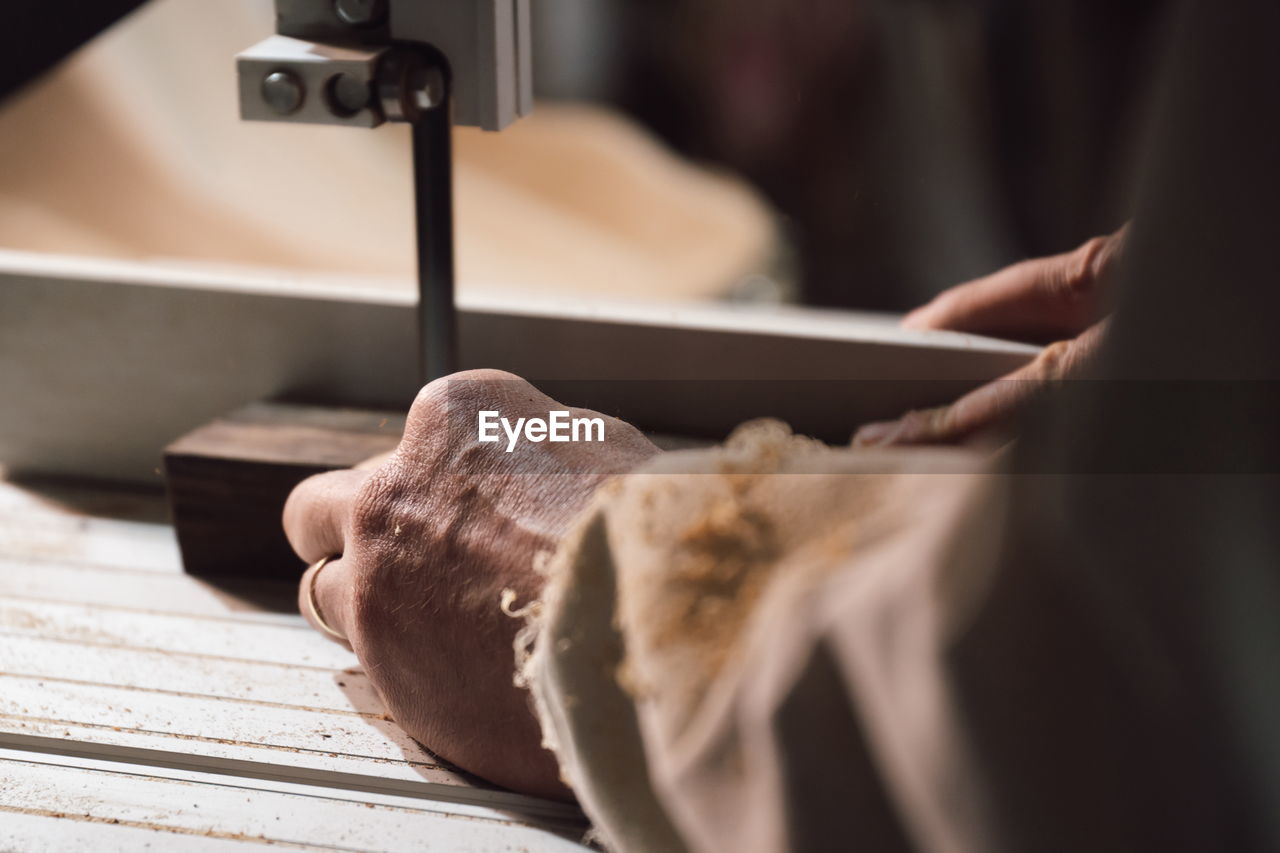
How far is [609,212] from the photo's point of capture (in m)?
2.33

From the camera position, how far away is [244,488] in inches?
22.6

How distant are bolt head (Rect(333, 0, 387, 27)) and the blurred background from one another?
0.21 metres

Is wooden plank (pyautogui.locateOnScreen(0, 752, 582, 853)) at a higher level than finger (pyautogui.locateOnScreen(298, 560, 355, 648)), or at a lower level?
lower

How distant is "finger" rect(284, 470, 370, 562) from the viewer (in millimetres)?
465

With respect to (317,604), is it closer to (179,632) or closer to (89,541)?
(179,632)

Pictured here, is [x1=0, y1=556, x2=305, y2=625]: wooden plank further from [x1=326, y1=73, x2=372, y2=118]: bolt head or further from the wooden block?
[x1=326, y1=73, x2=372, y2=118]: bolt head

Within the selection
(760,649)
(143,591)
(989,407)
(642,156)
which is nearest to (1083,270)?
(989,407)

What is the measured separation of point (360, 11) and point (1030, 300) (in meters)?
0.34

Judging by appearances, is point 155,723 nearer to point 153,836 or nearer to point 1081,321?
point 153,836

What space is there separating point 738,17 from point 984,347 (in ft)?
4.77

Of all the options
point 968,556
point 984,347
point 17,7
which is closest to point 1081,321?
point 984,347

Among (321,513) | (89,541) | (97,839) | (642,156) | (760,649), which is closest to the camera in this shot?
(760,649)

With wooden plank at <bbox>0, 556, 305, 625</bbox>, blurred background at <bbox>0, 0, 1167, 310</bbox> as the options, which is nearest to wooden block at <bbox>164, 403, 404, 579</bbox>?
wooden plank at <bbox>0, 556, 305, 625</bbox>

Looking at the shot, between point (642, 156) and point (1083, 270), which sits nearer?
point (1083, 270)
